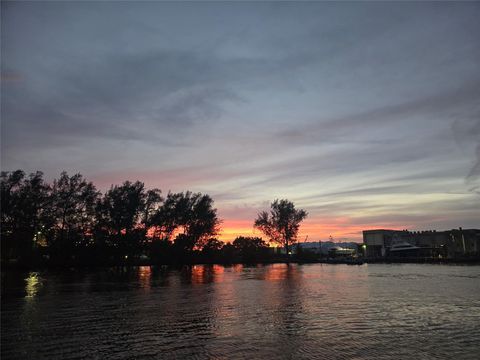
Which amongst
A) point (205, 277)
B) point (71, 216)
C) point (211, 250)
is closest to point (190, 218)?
point (211, 250)

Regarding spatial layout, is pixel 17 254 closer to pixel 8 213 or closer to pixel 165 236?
pixel 8 213

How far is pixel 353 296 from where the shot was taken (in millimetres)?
42531

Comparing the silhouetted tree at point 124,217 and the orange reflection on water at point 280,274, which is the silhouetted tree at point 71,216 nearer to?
the silhouetted tree at point 124,217

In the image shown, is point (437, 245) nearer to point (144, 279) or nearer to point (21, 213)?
point (144, 279)


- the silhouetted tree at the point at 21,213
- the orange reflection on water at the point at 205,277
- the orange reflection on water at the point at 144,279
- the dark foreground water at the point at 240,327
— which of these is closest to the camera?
the dark foreground water at the point at 240,327

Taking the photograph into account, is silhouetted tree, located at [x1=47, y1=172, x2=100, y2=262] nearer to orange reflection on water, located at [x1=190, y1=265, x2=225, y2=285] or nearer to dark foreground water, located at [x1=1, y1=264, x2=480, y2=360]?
orange reflection on water, located at [x1=190, y1=265, x2=225, y2=285]

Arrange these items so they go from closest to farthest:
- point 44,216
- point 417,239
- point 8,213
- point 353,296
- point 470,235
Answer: point 353,296 < point 8,213 < point 44,216 < point 470,235 < point 417,239

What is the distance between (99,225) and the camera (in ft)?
396

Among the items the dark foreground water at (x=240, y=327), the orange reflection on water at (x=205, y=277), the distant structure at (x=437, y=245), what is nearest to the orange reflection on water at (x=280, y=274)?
the orange reflection on water at (x=205, y=277)

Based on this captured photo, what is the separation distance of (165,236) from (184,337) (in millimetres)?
123089

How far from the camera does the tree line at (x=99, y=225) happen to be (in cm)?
9869

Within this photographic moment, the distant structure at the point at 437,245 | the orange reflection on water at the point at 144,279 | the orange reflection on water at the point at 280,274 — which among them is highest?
the distant structure at the point at 437,245

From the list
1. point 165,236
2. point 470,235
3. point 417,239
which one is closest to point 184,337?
point 165,236

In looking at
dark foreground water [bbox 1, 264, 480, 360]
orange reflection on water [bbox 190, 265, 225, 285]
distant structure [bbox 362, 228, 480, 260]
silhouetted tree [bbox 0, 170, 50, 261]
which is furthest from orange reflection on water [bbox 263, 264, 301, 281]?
distant structure [bbox 362, 228, 480, 260]
